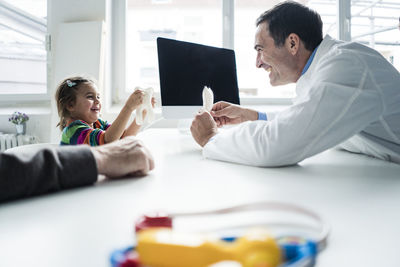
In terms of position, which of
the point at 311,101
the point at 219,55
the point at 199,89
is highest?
the point at 219,55

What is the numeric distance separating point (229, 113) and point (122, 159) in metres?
0.88

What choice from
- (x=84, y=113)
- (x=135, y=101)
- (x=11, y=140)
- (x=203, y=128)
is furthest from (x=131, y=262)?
(x=11, y=140)

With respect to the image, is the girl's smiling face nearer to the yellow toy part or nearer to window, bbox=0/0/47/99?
window, bbox=0/0/47/99

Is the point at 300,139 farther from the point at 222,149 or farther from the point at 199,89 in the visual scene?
the point at 199,89

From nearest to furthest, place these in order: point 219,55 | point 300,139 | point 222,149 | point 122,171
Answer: point 122,171, point 300,139, point 222,149, point 219,55

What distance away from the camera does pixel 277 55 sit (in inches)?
52.7

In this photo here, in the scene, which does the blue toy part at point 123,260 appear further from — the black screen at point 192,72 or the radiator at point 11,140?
the radiator at point 11,140

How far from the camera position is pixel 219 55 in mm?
1713

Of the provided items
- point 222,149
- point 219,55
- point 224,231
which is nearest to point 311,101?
point 222,149

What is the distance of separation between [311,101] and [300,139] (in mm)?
100

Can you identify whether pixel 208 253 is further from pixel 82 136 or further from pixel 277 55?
pixel 82 136

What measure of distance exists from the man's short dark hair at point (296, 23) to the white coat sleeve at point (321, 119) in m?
0.44

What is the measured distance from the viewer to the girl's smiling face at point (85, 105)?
166 centimetres

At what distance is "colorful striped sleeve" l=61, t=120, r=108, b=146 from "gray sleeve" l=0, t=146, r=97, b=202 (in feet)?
2.84
